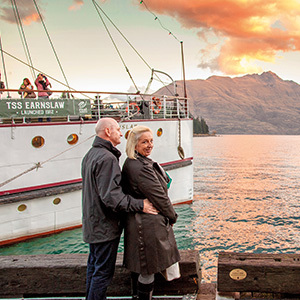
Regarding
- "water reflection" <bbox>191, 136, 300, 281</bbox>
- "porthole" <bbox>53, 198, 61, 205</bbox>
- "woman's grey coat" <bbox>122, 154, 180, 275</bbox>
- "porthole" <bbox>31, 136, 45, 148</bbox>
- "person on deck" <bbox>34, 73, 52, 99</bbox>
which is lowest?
"water reflection" <bbox>191, 136, 300, 281</bbox>

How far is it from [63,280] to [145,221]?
123 centimetres

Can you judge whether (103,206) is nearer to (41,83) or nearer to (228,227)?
A: (41,83)

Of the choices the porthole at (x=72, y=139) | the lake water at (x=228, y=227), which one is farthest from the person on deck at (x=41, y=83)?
the lake water at (x=228, y=227)

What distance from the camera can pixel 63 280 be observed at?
322 cm

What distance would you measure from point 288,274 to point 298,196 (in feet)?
57.4

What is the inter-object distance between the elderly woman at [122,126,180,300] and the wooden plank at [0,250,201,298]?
21.8 inches

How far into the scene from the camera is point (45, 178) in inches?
368

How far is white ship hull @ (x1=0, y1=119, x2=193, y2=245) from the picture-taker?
8688 mm

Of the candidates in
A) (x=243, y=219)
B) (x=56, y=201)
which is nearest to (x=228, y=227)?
(x=243, y=219)

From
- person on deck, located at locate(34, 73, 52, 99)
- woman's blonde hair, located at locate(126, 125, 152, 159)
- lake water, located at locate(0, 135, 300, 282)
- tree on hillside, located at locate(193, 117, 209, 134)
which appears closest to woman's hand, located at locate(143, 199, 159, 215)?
woman's blonde hair, located at locate(126, 125, 152, 159)

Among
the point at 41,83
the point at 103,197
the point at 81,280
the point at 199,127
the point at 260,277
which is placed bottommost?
the point at 199,127

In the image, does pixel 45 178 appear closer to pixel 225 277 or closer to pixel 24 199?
pixel 24 199

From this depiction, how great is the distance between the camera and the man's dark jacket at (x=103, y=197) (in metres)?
2.62

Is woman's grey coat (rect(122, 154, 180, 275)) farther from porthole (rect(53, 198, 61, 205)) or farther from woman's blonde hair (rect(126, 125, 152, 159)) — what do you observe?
porthole (rect(53, 198, 61, 205))
